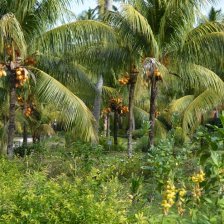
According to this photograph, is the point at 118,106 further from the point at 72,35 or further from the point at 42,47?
the point at 72,35

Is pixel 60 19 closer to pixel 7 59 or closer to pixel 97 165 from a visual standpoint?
pixel 7 59

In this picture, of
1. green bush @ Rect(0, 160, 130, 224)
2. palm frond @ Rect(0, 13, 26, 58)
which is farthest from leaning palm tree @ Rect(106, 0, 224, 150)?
green bush @ Rect(0, 160, 130, 224)

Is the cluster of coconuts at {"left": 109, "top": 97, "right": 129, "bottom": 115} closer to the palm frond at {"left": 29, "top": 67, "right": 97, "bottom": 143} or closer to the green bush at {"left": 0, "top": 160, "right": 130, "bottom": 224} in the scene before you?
the palm frond at {"left": 29, "top": 67, "right": 97, "bottom": 143}

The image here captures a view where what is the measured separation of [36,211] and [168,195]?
850 mm

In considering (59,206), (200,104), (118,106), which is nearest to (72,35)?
(200,104)

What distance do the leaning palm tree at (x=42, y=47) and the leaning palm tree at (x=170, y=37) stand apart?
0.57 m

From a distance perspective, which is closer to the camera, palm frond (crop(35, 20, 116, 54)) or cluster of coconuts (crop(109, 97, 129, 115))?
palm frond (crop(35, 20, 116, 54))

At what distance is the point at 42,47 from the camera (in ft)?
30.3

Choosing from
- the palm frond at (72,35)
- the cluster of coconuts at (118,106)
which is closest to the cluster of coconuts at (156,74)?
the palm frond at (72,35)

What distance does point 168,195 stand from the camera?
296 centimetres

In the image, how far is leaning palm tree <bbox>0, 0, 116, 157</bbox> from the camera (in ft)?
27.5

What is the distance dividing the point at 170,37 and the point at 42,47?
2.64 metres

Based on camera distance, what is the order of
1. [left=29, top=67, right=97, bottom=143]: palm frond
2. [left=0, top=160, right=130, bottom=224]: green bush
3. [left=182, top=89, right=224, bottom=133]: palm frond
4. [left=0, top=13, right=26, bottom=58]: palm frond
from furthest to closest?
[left=182, top=89, right=224, bottom=133]: palm frond → [left=29, top=67, right=97, bottom=143]: palm frond → [left=0, top=13, right=26, bottom=58]: palm frond → [left=0, top=160, right=130, bottom=224]: green bush

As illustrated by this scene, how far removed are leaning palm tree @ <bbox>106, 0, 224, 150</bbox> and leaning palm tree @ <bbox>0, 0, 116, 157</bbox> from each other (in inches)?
22.3
